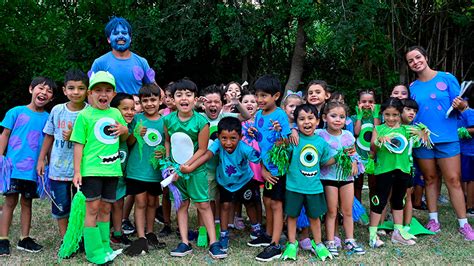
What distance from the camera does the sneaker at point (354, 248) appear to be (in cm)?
419

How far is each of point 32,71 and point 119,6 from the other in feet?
9.45

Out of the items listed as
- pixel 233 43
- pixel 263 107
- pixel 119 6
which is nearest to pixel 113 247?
pixel 263 107

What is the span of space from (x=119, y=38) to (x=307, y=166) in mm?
2187

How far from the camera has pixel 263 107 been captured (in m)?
4.37

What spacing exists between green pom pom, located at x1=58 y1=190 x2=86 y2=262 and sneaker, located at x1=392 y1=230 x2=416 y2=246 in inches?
111

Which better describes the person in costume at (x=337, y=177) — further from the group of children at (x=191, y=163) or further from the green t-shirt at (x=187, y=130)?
the green t-shirt at (x=187, y=130)

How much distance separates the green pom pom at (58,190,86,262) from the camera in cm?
384

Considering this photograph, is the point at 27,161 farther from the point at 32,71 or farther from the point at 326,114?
the point at 32,71

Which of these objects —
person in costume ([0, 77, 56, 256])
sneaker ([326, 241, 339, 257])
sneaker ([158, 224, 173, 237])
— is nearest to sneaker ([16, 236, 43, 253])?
person in costume ([0, 77, 56, 256])

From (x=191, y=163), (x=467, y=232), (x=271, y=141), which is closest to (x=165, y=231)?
A: (x=191, y=163)

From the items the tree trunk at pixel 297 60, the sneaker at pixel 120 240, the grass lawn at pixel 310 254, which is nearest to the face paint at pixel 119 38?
the sneaker at pixel 120 240

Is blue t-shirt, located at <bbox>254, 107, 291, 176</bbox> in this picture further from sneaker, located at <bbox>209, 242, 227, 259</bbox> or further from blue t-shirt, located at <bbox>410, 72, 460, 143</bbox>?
blue t-shirt, located at <bbox>410, 72, 460, 143</bbox>

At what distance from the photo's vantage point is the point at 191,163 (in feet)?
13.6

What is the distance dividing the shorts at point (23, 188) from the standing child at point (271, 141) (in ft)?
6.66
